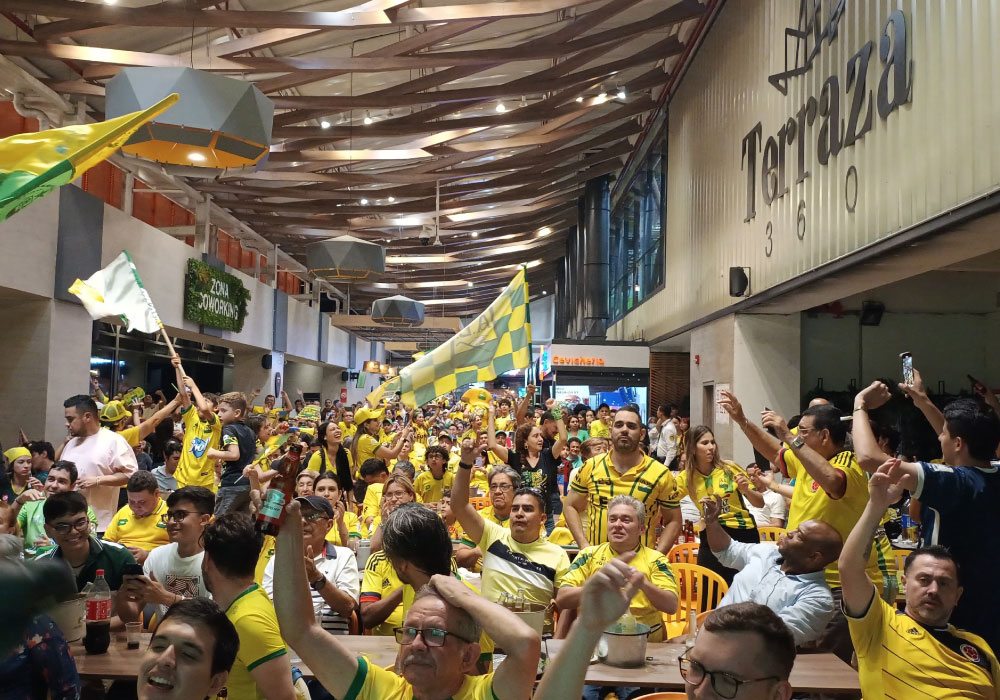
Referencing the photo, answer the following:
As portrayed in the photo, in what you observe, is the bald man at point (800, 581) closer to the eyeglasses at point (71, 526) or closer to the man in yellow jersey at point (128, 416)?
the eyeglasses at point (71, 526)

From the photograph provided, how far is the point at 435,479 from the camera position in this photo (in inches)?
344

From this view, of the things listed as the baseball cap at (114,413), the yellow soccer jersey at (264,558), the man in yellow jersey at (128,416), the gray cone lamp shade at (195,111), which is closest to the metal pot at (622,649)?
the yellow soccer jersey at (264,558)

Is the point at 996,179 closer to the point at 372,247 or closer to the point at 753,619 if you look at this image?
the point at 753,619

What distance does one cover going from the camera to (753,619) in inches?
86.1

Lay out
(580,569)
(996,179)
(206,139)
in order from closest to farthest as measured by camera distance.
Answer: (580,569)
(996,179)
(206,139)

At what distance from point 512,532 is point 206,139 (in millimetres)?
5096

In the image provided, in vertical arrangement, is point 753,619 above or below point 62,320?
below

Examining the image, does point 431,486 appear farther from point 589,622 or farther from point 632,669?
point 589,622

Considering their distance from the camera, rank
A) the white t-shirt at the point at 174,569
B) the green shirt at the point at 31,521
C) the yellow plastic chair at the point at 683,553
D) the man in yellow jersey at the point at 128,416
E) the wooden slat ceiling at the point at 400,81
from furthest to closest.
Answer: the wooden slat ceiling at the point at 400,81 → the man in yellow jersey at the point at 128,416 → the yellow plastic chair at the point at 683,553 → the green shirt at the point at 31,521 → the white t-shirt at the point at 174,569

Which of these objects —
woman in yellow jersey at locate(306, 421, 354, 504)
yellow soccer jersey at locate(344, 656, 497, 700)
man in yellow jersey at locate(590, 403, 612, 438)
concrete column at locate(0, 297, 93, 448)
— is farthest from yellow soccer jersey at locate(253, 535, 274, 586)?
concrete column at locate(0, 297, 93, 448)

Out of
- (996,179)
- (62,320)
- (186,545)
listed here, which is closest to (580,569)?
(186,545)

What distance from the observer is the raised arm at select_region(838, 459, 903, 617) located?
3.00m

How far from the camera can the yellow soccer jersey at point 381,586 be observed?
456cm

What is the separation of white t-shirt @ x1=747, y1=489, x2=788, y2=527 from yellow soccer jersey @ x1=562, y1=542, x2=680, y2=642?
128 inches
